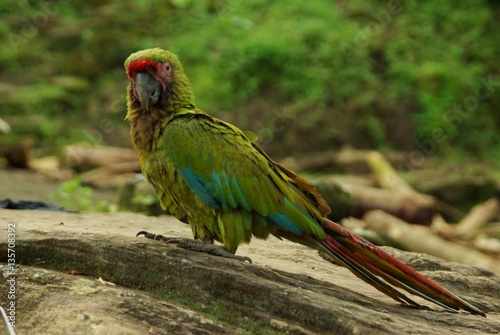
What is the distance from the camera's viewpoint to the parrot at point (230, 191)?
346 cm

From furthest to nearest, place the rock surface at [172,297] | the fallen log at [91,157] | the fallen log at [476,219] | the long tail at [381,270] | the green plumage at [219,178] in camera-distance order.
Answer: the fallen log at [91,157], the fallen log at [476,219], the green plumage at [219,178], the long tail at [381,270], the rock surface at [172,297]

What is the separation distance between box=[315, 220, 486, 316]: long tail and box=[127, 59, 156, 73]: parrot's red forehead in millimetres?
1249

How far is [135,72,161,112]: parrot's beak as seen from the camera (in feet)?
11.8

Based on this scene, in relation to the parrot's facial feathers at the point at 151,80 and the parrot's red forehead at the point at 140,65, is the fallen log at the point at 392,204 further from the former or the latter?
the parrot's red forehead at the point at 140,65

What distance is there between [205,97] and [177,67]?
8917 mm

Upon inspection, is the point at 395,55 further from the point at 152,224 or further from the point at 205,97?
the point at 152,224

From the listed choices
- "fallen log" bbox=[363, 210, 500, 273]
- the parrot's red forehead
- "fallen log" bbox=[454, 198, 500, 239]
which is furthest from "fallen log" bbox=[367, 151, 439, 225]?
the parrot's red forehead

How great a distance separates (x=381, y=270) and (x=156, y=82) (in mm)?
1533

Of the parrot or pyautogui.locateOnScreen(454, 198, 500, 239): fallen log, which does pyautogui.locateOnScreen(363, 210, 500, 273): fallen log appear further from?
the parrot

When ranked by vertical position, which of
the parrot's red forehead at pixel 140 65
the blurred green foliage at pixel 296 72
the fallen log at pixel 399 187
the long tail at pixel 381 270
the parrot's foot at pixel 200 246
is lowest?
the parrot's foot at pixel 200 246

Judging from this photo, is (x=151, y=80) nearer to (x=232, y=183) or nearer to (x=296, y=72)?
(x=232, y=183)

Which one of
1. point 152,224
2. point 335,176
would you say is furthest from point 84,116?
point 152,224

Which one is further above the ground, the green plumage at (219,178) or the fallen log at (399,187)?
the fallen log at (399,187)

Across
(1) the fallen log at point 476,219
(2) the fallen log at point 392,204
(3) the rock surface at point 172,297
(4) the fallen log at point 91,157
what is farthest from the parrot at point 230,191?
(4) the fallen log at point 91,157
